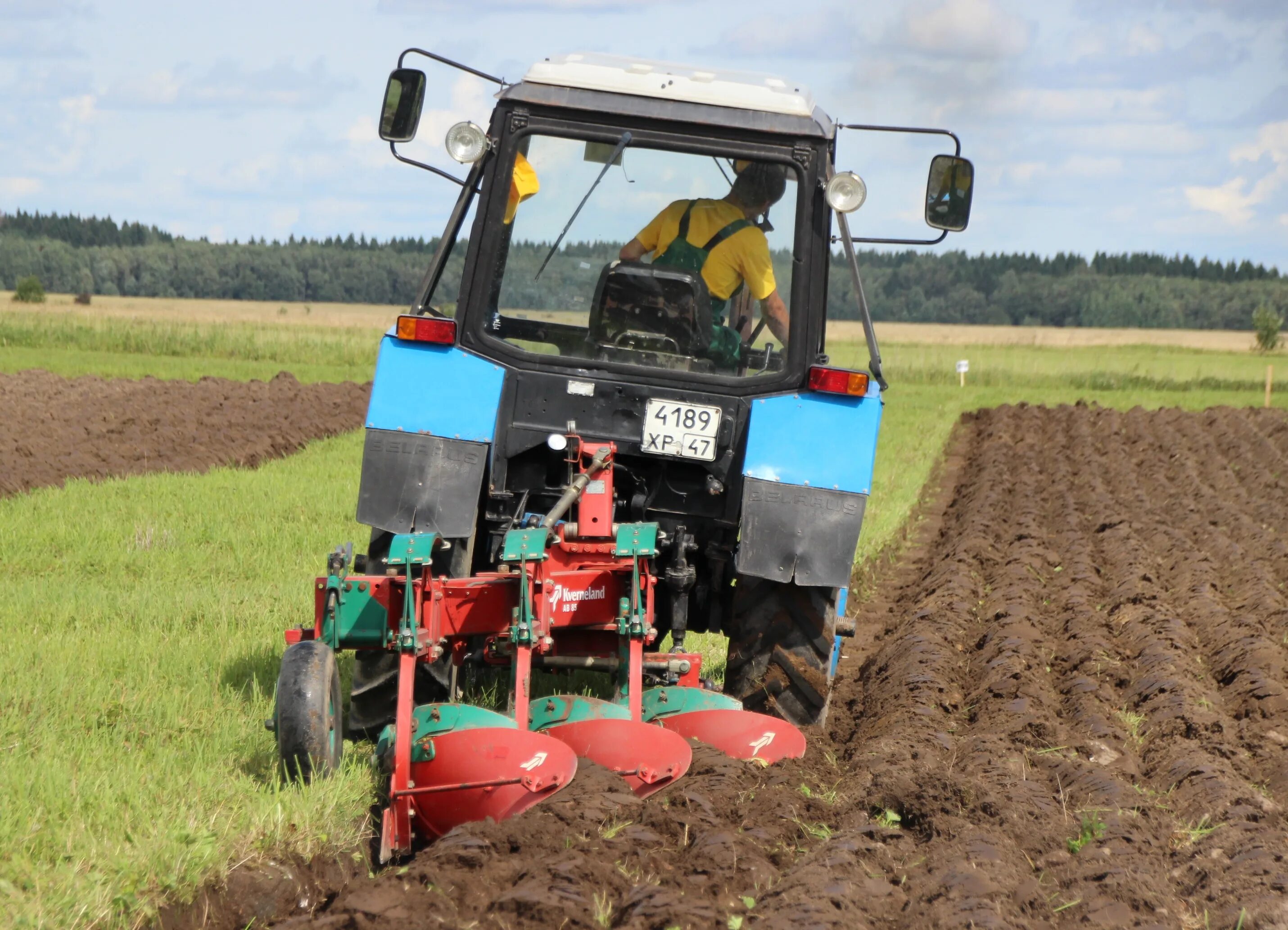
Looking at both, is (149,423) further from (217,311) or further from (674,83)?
(217,311)

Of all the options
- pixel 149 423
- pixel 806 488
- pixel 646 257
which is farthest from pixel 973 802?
pixel 149 423

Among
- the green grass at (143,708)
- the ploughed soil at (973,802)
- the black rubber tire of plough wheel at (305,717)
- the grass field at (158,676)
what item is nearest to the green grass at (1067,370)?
the grass field at (158,676)

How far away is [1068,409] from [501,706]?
1801cm

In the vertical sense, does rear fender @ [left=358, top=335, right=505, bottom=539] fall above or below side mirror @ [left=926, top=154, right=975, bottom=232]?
below

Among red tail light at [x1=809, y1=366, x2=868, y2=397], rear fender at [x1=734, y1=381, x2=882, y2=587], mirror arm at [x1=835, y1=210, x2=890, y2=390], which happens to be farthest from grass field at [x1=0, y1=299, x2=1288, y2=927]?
mirror arm at [x1=835, y1=210, x2=890, y2=390]

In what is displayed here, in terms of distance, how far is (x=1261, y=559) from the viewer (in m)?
10.2

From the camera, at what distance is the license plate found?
507 cm

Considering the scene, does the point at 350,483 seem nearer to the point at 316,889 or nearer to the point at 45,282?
the point at 316,889

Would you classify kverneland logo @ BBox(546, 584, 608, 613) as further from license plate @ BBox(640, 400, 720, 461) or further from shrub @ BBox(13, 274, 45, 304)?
shrub @ BBox(13, 274, 45, 304)

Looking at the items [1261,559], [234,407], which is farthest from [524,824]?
[234,407]

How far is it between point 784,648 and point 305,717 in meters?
1.88

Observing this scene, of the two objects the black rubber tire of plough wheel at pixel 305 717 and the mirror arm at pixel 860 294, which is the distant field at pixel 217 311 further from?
the black rubber tire of plough wheel at pixel 305 717

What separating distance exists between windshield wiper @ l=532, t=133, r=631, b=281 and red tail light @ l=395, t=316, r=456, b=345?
50 centimetres

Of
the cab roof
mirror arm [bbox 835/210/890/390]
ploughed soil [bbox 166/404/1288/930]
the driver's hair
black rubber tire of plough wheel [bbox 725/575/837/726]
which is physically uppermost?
the cab roof
